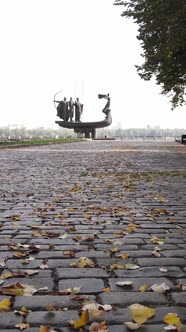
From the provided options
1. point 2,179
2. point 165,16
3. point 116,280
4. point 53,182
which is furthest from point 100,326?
point 165,16

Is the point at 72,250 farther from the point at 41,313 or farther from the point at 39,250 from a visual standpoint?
the point at 41,313

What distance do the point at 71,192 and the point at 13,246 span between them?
3.81 meters

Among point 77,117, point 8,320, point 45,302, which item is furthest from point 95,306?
point 77,117

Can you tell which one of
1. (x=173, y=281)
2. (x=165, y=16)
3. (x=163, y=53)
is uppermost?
(x=165, y=16)

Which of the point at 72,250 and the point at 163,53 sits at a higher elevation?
the point at 163,53

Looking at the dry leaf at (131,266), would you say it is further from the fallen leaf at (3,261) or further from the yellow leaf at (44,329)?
the yellow leaf at (44,329)

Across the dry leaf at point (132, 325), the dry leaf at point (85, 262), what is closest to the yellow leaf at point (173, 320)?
the dry leaf at point (132, 325)

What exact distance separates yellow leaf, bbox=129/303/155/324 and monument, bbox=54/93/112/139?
192ft

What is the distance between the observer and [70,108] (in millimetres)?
63125

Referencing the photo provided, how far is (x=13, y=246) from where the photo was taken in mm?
4133

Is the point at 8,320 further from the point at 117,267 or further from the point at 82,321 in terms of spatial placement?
the point at 117,267

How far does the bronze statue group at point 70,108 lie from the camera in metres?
61.4

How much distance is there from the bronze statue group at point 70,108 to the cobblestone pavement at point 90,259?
179 ft

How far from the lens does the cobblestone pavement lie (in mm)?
2592
